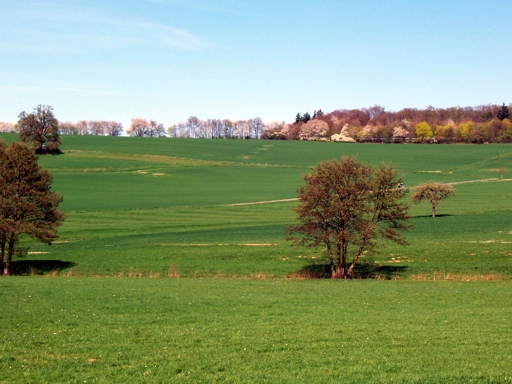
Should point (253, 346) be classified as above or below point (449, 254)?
above

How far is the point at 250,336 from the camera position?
573 inches

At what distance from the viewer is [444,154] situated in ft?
456

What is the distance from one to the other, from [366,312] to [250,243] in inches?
1054

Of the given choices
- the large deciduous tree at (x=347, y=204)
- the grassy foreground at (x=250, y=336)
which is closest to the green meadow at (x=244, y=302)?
the grassy foreground at (x=250, y=336)

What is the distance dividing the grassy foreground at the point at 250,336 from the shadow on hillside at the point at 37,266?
12766mm

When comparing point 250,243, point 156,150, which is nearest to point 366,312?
point 250,243

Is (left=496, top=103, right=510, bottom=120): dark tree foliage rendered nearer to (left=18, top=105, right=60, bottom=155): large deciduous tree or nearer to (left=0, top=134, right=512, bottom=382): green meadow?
(left=0, top=134, right=512, bottom=382): green meadow

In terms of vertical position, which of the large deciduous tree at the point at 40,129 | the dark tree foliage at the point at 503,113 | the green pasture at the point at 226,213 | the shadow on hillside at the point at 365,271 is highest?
the dark tree foliage at the point at 503,113

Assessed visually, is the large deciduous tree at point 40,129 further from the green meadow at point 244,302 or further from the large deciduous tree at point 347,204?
the large deciduous tree at point 347,204

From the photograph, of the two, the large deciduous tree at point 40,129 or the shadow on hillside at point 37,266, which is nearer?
the shadow on hillside at point 37,266

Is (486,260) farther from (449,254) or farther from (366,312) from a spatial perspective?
(366,312)

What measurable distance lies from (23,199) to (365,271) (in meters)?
23.3

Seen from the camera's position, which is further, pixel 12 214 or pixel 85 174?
pixel 85 174

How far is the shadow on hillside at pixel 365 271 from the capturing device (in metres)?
33.8
